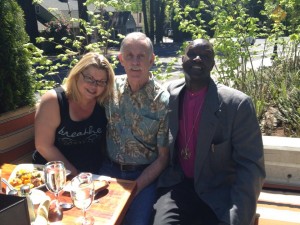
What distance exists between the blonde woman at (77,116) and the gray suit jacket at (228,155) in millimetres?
601

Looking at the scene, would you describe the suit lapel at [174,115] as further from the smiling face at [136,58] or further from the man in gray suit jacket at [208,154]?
the smiling face at [136,58]

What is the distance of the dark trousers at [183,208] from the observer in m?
2.15

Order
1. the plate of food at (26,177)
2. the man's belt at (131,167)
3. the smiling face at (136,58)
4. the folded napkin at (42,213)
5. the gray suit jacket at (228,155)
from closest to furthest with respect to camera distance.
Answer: the folded napkin at (42,213)
the plate of food at (26,177)
the gray suit jacket at (228,155)
the smiling face at (136,58)
the man's belt at (131,167)

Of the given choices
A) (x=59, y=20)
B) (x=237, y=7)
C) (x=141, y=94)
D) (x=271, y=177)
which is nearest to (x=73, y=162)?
(x=141, y=94)

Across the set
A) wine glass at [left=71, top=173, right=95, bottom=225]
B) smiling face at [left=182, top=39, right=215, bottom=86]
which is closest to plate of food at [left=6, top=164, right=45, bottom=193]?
wine glass at [left=71, top=173, right=95, bottom=225]

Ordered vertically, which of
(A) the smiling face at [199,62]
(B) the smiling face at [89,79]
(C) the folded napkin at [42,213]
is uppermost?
(A) the smiling face at [199,62]

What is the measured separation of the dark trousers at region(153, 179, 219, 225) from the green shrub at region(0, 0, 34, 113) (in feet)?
5.01

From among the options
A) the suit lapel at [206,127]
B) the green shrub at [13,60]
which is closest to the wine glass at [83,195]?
the suit lapel at [206,127]

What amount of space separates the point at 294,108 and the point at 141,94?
6.77 ft

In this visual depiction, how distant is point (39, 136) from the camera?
252 cm

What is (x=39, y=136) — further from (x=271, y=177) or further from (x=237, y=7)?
(x=237, y=7)

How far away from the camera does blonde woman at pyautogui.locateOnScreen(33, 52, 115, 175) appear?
2508 millimetres

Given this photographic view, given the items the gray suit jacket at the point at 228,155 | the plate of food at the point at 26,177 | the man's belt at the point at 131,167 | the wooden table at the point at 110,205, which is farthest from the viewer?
the man's belt at the point at 131,167

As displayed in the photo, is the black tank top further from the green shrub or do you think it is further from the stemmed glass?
the stemmed glass
